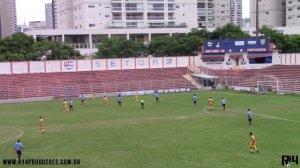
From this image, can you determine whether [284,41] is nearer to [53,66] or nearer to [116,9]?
[116,9]

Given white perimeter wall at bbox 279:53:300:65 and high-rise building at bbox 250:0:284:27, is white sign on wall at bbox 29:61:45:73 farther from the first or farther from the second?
high-rise building at bbox 250:0:284:27

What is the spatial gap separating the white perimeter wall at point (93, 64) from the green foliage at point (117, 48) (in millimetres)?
13115

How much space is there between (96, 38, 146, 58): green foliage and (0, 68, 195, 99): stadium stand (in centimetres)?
1525

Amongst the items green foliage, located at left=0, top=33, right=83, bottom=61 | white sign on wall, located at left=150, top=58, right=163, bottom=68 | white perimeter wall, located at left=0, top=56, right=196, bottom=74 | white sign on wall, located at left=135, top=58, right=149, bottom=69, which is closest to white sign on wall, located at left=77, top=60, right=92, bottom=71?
white perimeter wall, located at left=0, top=56, right=196, bottom=74

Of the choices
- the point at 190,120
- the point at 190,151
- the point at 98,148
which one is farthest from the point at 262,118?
the point at 98,148

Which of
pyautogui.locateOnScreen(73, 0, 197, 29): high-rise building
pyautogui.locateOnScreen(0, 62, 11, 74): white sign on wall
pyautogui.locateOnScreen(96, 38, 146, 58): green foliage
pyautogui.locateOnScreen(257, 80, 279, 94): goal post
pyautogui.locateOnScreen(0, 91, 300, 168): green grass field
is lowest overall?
pyautogui.locateOnScreen(0, 91, 300, 168): green grass field

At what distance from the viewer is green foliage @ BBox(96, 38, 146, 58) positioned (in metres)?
90.1

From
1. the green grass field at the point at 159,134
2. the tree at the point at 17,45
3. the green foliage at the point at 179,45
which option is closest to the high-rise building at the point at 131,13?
the green foliage at the point at 179,45

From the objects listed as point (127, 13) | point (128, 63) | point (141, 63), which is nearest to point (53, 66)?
point (128, 63)

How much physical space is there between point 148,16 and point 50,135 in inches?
3553

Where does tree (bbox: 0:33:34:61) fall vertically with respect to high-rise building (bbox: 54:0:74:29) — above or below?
below

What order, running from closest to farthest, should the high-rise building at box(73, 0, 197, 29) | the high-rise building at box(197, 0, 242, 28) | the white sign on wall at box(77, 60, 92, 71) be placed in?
1. the white sign on wall at box(77, 60, 92, 71)
2. the high-rise building at box(73, 0, 197, 29)
3. the high-rise building at box(197, 0, 242, 28)

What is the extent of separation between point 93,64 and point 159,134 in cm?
4693

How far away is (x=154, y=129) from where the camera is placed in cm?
3291
